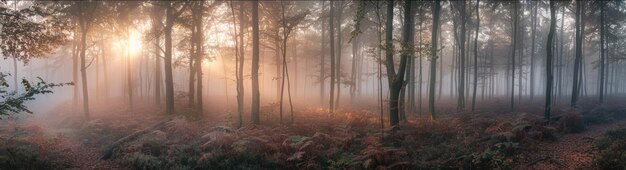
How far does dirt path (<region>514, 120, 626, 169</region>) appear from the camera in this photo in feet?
33.3

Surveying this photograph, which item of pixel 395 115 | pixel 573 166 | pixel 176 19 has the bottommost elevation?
pixel 573 166

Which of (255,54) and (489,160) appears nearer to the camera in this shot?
(489,160)

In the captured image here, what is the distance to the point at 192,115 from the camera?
68.3ft

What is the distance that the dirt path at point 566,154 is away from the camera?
10157 mm

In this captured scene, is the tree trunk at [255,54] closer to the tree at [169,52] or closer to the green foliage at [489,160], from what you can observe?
the tree at [169,52]

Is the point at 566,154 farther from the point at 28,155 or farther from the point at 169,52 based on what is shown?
the point at 169,52

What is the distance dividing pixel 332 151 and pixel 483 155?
459 centimetres

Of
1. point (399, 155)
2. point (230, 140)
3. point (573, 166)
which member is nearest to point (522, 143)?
point (573, 166)

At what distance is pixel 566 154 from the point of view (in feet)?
36.5

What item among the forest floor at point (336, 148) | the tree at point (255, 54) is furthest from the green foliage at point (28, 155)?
the tree at point (255, 54)

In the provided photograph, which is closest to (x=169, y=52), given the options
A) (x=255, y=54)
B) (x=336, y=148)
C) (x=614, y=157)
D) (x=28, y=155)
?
(x=255, y=54)

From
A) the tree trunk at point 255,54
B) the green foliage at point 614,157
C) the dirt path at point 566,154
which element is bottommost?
the dirt path at point 566,154

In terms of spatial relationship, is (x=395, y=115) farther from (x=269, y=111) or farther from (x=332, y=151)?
(x=269, y=111)

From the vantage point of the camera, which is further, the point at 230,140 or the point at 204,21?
the point at 204,21
